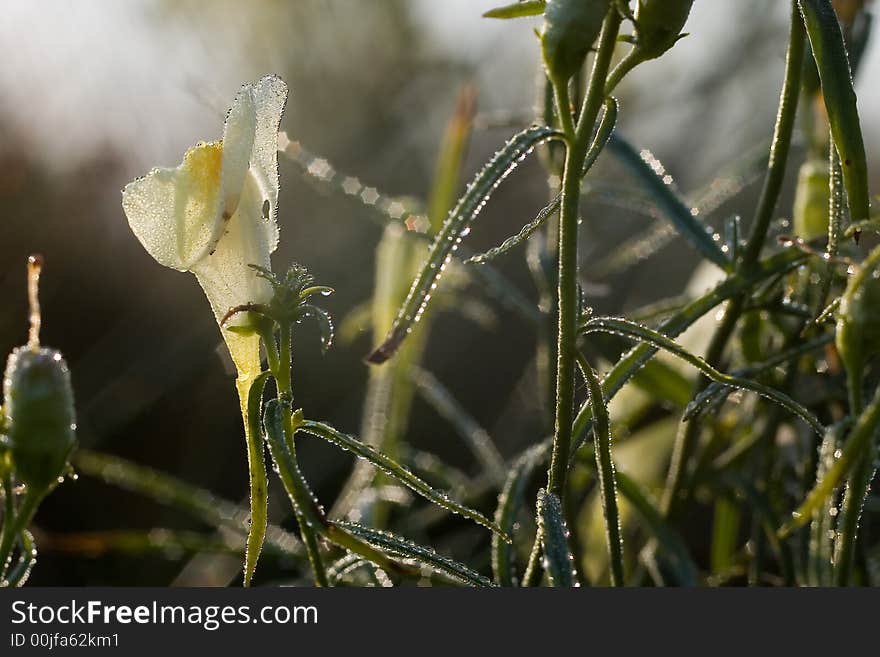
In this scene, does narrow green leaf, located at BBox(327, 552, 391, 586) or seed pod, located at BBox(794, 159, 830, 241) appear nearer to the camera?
narrow green leaf, located at BBox(327, 552, 391, 586)

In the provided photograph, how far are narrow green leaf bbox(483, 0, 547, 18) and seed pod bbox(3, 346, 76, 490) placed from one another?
0.73 ft

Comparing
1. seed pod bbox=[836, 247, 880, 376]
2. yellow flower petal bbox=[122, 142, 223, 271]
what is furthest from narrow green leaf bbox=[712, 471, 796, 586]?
yellow flower petal bbox=[122, 142, 223, 271]

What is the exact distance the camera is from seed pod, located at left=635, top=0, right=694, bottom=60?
1.17 ft

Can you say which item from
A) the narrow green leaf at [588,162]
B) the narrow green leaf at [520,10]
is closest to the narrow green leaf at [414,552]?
the narrow green leaf at [588,162]

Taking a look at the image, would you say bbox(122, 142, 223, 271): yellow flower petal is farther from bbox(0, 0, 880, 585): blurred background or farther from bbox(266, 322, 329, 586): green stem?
bbox(0, 0, 880, 585): blurred background

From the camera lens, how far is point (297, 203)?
6.43 ft

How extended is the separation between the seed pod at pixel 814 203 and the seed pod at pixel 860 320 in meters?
0.29

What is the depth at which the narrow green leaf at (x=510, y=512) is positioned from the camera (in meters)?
Result: 0.48

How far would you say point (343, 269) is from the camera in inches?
76.0

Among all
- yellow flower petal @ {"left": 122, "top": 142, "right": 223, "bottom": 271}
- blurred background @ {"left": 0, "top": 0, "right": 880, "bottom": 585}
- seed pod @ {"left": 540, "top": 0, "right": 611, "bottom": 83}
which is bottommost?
seed pod @ {"left": 540, "top": 0, "right": 611, "bottom": 83}

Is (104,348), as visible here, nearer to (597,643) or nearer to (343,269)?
(343,269)

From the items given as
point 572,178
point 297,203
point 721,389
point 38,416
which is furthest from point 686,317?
point 297,203

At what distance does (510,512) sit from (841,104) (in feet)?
0.80

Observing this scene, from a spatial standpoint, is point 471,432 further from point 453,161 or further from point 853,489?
point 853,489
